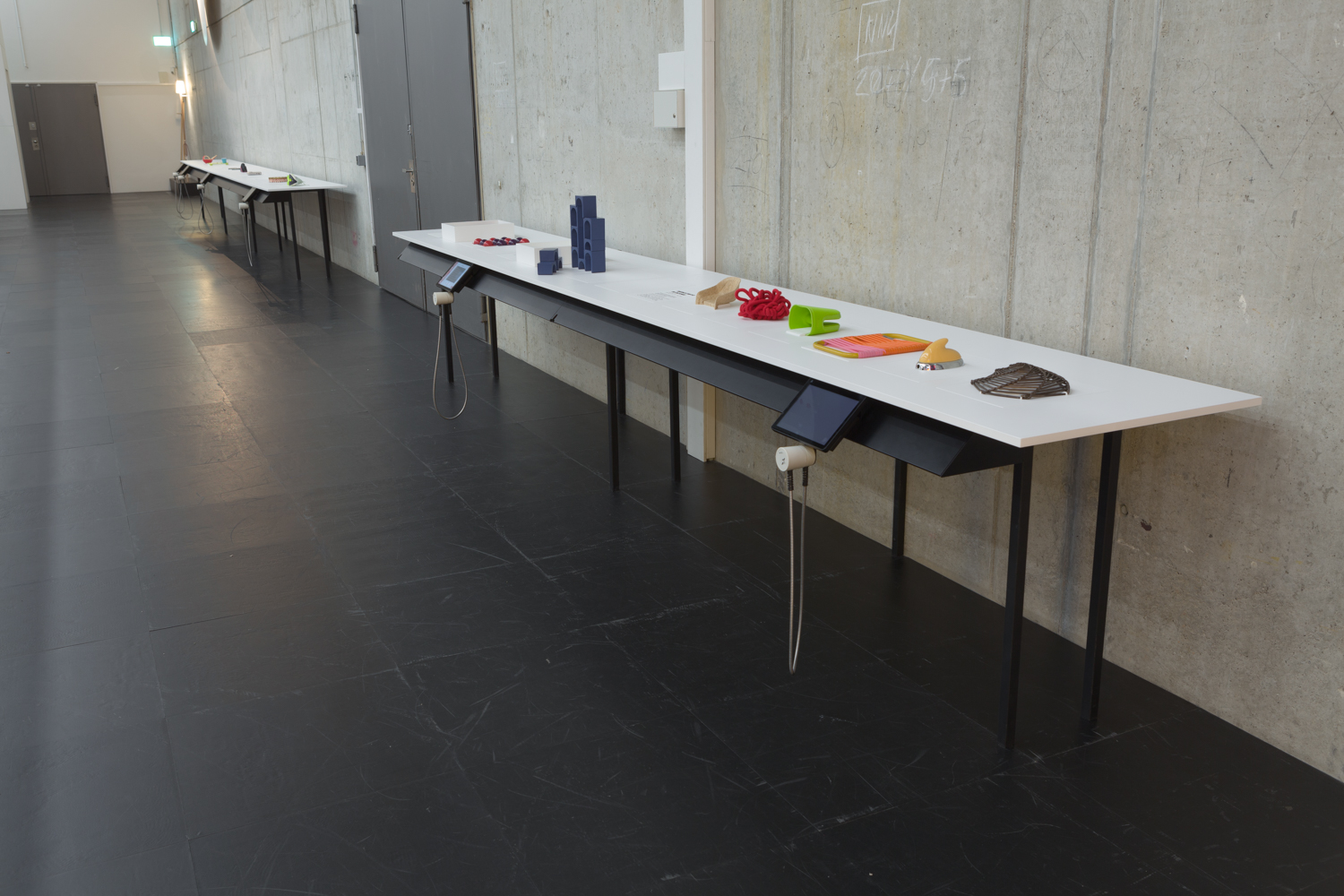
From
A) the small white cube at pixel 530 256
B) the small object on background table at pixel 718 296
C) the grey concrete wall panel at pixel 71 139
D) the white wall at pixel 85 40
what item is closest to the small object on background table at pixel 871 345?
the small object on background table at pixel 718 296

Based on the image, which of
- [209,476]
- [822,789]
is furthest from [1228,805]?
[209,476]

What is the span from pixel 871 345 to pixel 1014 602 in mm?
780

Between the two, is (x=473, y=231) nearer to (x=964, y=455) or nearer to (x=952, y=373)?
(x=952, y=373)

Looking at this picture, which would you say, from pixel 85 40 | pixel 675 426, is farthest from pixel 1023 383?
pixel 85 40

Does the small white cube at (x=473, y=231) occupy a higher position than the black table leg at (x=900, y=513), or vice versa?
the small white cube at (x=473, y=231)

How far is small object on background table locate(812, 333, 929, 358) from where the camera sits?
8.75ft

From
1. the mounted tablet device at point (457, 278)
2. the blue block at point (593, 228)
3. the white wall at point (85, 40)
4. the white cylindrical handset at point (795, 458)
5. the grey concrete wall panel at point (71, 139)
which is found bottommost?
the white cylindrical handset at point (795, 458)

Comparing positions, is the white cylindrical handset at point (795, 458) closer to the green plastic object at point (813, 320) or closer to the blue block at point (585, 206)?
the green plastic object at point (813, 320)

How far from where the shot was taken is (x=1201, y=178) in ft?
7.80

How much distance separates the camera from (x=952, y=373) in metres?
2.51

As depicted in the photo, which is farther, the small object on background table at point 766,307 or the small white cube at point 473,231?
the small white cube at point 473,231

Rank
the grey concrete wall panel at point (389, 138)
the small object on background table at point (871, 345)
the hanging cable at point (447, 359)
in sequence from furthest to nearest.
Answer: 1. the grey concrete wall panel at point (389, 138)
2. the hanging cable at point (447, 359)
3. the small object on background table at point (871, 345)

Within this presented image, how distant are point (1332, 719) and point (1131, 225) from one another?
1.25 m

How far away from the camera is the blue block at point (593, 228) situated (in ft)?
13.9
